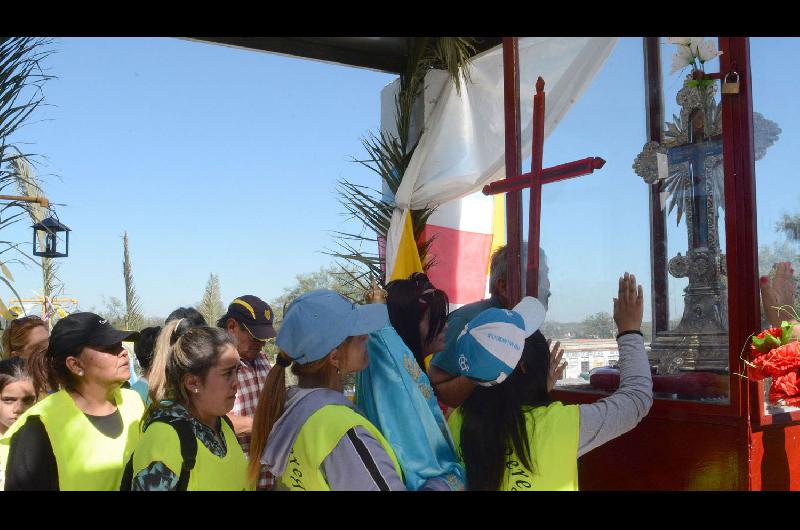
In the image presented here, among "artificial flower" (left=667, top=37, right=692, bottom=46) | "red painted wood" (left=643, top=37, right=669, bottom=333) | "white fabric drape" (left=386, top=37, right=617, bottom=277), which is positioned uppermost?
"white fabric drape" (left=386, top=37, right=617, bottom=277)

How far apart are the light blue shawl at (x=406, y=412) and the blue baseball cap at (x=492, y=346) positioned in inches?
5.9

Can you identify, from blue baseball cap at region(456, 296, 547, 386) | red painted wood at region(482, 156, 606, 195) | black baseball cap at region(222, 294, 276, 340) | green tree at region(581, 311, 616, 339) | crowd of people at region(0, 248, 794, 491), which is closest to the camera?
crowd of people at region(0, 248, 794, 491)

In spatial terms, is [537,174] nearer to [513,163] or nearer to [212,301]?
[513,163]

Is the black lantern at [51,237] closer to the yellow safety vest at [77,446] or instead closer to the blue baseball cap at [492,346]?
the yellow safety vest at [77,446]

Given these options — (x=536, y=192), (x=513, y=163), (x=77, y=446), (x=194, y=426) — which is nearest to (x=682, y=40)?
(x=536, y=192)

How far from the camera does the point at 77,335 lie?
2.33m

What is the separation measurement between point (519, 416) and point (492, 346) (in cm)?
19

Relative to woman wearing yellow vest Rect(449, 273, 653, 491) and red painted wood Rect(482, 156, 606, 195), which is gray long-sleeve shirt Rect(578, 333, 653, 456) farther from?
red painted wood Rect(482, 156, 606, 195)

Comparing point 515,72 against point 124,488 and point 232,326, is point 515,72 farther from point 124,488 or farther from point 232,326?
point 124,488

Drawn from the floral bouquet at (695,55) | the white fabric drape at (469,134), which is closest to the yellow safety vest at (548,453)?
the floral bouquet at (695,55)

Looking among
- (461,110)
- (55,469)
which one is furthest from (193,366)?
(461,110)

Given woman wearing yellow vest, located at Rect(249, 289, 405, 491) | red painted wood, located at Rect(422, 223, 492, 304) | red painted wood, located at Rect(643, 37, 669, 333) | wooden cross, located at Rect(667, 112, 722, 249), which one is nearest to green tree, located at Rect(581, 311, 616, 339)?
red painted wood, located at Rect(643, 37, 669, 333)

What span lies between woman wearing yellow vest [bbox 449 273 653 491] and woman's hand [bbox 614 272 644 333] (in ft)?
0.67

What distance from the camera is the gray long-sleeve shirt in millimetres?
1889
